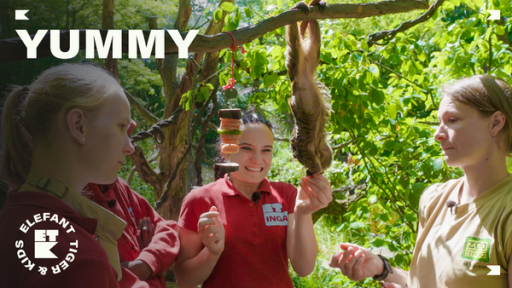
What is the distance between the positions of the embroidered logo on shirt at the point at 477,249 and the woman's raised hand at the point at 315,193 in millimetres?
401

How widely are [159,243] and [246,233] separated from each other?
0.96 ft

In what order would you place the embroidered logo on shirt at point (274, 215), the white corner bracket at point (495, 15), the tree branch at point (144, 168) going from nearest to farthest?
1. the embroidered logo on shirt at point (274, 215)
2. the white corner bracket at point (495, 15)
3. the tree branch at point (144, 168)

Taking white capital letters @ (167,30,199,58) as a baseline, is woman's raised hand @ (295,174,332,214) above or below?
below

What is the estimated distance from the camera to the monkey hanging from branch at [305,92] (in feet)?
3.65

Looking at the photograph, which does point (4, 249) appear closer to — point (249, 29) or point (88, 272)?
point (88, 272)

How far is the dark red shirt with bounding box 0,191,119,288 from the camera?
0.73 metres

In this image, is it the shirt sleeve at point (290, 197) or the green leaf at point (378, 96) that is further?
the green leaf at point (378, 96)

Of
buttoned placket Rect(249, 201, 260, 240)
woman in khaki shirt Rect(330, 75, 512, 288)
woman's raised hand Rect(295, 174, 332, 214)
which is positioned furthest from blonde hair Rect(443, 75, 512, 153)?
buttoned placket Rect(249, 201, 260, 240)

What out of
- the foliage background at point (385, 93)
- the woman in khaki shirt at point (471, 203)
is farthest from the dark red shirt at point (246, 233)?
the foliage background at point (385, 93)

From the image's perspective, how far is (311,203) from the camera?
4.25 ft

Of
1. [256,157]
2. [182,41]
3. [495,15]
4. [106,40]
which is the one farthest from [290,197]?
[495,15]

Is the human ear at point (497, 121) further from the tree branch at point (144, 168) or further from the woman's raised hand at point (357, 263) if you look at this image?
the tree branch at point (144, 168)

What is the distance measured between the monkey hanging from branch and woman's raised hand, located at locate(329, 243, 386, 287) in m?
0.36

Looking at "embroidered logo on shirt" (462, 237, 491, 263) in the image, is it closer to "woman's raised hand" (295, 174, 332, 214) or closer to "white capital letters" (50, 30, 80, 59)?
"woman's raised hand" (295, 174, 332, 214)
